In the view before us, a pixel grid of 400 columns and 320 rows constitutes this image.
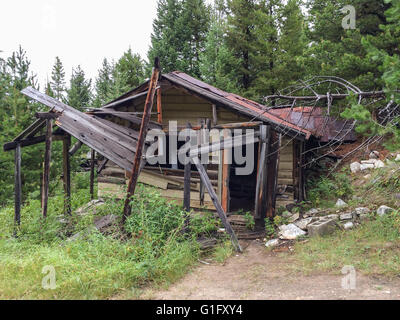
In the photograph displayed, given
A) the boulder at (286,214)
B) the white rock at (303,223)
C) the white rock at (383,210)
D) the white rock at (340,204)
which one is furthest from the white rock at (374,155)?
the white rock at (303,223)

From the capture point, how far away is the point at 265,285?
4746mm

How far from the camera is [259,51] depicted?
18438 mm

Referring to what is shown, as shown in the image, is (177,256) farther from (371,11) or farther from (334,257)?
(371,11)

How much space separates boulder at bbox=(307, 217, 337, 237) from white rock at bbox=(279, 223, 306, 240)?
0.25m

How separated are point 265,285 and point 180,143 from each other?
6.42 metres

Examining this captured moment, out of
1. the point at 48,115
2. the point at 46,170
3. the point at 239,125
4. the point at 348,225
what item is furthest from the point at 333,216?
the point at 48,115

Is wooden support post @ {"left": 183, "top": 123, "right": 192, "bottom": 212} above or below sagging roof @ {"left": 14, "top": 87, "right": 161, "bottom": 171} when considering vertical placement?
below

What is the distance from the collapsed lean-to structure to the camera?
6.57 meters

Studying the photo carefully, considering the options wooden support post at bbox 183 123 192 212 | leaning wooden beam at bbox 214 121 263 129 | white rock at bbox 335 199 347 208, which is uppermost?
leaning wooden beam at bbox 214 121 263 129

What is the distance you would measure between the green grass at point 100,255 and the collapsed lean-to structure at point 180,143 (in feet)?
1.97

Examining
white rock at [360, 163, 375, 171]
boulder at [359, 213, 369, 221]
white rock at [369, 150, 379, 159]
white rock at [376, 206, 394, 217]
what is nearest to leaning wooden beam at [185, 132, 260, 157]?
boulder at [359, 213, 369, 221]

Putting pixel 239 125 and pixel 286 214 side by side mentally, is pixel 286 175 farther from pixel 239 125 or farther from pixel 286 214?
pixel 239 125

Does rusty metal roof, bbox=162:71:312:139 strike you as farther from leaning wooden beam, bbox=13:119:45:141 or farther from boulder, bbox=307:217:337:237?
leaning wooden beam, bbox=13:119:45:141

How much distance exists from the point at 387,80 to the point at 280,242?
4500 mm
